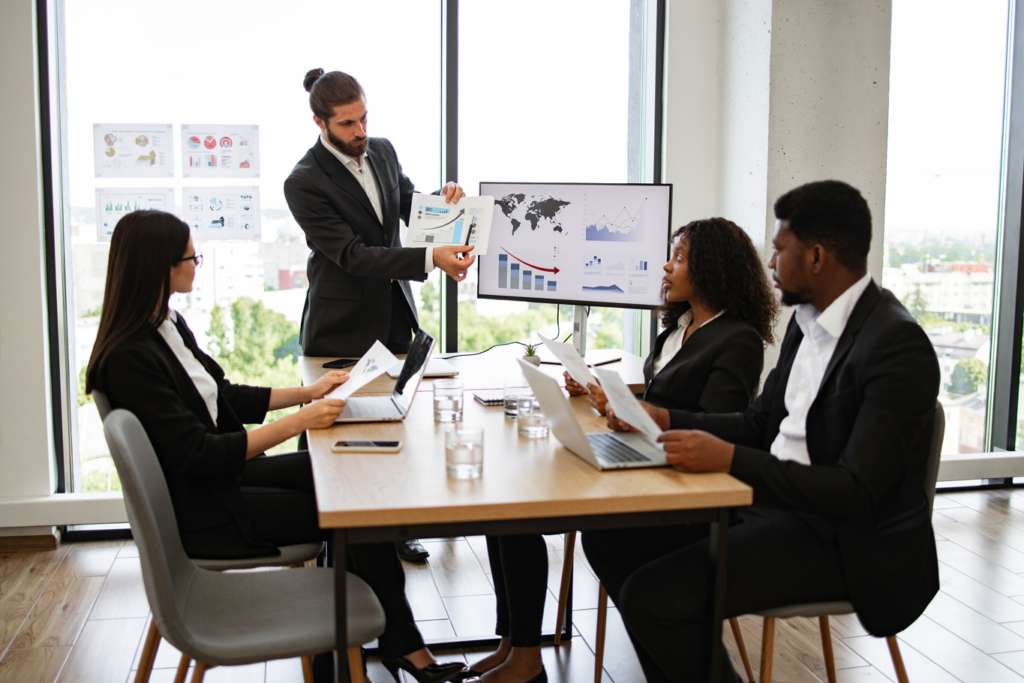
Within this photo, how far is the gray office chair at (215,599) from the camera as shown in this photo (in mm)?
1413

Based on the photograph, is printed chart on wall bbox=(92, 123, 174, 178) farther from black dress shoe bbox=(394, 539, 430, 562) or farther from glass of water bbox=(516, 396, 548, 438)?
glass of water bbox=(516, 396, 548, 438)

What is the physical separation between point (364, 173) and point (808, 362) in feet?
6.11

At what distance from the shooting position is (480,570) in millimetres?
3029

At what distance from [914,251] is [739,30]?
1405 mm

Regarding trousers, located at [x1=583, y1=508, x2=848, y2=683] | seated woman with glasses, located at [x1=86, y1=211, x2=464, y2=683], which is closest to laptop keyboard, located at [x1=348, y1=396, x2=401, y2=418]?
seated woman with glasses, located at [x1=86, y1=211, x2=464, y2=683]

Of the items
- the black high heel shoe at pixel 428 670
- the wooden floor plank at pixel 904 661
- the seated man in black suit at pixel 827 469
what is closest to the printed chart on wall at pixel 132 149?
the black high heel shoe at pixel 428 670

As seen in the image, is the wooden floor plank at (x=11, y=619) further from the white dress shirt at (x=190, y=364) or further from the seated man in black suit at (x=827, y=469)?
the seated man in black suit at (x=827, y=469)

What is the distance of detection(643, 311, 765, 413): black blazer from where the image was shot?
2.02m

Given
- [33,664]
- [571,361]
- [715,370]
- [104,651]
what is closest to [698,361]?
[715,370]

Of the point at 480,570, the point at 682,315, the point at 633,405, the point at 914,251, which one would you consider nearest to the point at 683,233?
the point at 682,315

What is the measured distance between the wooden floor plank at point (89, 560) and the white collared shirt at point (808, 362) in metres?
2.53

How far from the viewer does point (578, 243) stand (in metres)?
2.83

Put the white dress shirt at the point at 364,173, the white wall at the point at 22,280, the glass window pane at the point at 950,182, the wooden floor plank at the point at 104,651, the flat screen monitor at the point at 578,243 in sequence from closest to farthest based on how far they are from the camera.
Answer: the wooden floor plank at the point at 104,651 → the flat screen monitor at the point at 578,243 → the white dress shirt at the point at 364,173 → the white wall at the point at 22,280 → the glass window pane at the point at 950,182

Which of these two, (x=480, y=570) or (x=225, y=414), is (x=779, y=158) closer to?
(x=480, y=570)
